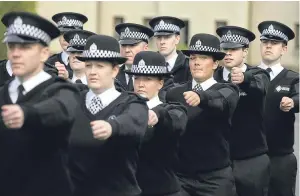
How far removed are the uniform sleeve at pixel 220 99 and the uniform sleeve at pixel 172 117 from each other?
0.23 metres

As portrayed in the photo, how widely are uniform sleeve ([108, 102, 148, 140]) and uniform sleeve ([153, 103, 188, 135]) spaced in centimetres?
86

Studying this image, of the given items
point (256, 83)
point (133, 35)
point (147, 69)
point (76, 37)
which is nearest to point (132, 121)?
point (147, 69)

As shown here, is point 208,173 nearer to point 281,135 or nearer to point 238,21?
point 281,135

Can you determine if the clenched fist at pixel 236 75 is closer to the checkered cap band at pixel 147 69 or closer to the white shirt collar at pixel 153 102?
the checkered cap band at pixel 147 69

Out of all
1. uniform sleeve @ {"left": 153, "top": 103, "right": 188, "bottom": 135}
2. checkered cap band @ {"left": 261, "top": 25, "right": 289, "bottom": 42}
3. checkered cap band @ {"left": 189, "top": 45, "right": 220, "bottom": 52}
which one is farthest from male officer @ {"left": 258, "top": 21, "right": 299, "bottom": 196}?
uniform sleeve @ {"left": 153, "top": 103, "right": 188, "bottom": 135}

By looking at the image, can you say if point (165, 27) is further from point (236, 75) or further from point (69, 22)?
point (236, 75)

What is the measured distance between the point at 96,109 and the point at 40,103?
124cm

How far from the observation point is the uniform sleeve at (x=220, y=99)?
9.79 m

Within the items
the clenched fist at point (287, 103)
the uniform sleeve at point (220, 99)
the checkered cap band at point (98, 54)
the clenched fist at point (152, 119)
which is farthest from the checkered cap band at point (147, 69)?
the clenched fist at point (287, 103)

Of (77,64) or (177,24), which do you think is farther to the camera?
(177,24)

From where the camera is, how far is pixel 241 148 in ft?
39.7

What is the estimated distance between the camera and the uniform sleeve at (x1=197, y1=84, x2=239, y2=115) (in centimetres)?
979

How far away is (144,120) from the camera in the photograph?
8.12m

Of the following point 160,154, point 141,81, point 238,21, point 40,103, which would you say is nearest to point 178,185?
point 160,154
